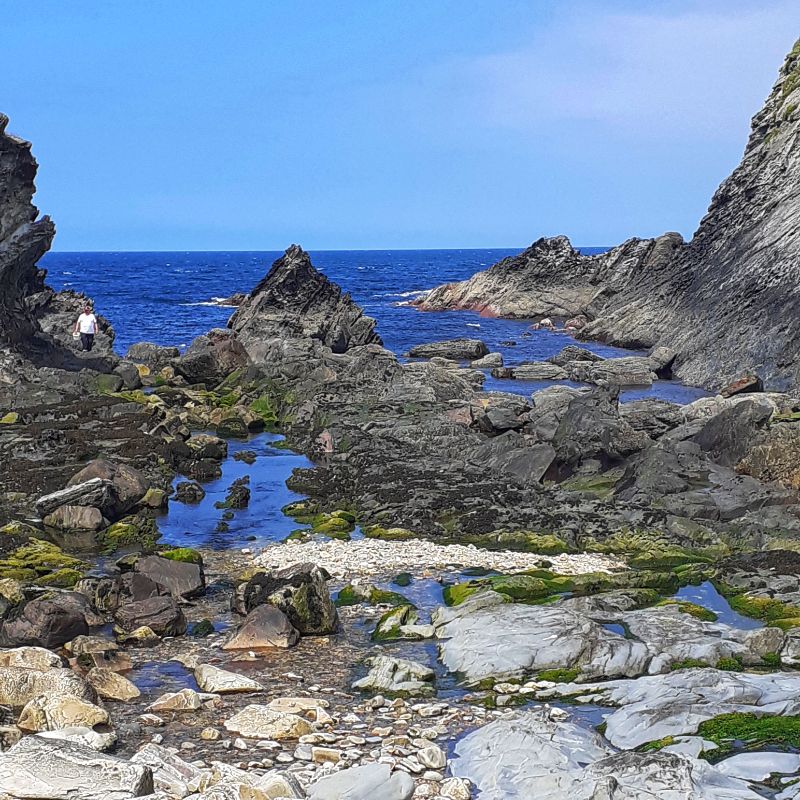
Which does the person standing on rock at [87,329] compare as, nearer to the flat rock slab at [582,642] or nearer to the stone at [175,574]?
the stone at [175,574]

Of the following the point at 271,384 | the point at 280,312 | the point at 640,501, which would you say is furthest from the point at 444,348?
the point at 640,501

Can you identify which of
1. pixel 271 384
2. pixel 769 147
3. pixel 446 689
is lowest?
pixel 446 689

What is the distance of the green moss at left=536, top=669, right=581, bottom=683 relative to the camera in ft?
57.8

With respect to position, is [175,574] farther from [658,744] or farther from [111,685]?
[658,744]

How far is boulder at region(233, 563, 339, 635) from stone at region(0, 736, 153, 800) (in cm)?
747

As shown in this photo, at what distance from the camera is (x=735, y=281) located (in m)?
61.2

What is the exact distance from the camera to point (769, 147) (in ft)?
217

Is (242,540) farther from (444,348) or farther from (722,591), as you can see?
(444,348)

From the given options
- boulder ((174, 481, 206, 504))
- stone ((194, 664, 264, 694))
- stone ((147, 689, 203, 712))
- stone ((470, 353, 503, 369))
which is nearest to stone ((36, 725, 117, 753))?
stone ((147, 689, 203, 712))

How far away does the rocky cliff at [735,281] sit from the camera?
54562 mm

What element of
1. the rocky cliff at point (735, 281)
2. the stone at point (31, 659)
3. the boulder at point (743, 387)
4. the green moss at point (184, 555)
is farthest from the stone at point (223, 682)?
the rocky cliff at point (735, 281)

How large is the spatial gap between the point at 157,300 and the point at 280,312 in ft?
210

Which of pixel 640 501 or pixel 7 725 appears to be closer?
pixel 7 725

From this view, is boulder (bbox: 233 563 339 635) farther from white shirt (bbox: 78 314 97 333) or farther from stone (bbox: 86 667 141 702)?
white shirt (bbox: 78 314 97 333)
